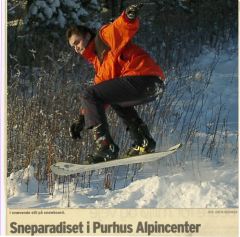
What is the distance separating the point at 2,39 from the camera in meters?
5.11

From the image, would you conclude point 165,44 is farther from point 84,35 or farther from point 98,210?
point 98,210

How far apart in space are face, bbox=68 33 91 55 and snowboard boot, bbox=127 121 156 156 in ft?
2.13

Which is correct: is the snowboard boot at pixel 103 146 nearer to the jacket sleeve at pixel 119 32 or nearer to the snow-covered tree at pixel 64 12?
the jacket sleeve at pixel 119 32

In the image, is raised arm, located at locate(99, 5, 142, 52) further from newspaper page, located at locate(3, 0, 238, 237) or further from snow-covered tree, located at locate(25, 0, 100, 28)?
snow-covered tree, located at locate(25, 0, 100, 28)

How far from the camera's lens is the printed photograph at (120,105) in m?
4.96

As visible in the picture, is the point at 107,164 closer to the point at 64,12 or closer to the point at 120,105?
the point at 120,105

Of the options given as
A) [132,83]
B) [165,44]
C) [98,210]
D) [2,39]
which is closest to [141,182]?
[98,210]

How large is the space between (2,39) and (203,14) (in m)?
1.45

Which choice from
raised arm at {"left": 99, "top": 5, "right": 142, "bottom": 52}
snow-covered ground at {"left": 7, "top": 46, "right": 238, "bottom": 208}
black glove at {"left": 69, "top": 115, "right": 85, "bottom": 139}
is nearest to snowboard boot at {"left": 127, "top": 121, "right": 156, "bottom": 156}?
snow-covered ground at {"left": 7, "top": 46, "right": 238, "bottom": 208}

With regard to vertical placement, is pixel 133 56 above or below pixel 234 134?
above

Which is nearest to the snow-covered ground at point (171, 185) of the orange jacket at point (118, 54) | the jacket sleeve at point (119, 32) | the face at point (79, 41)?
the orange jacket at point (118, 54)

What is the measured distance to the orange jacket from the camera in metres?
4.84

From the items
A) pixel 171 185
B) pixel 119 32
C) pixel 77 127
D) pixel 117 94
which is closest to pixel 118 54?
pixel 119 32

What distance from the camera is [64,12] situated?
16.8 ft
